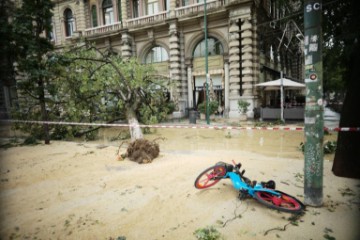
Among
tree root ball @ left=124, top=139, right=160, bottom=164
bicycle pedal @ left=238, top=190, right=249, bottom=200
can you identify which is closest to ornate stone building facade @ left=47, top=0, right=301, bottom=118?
tree root ball @ left=124, top=139, right=160, bottom=164

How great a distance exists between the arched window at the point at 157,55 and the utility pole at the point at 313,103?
63.7ft

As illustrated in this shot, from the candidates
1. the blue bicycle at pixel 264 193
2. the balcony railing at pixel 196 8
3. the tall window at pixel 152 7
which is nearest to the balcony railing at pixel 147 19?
the tall window at pixel 152 7

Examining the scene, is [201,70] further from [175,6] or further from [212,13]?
[175,6]

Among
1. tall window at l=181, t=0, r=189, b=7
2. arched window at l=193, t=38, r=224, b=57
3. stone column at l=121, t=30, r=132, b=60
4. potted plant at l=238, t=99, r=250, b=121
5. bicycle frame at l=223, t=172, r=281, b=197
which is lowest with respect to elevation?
bicycle frame at l=223, t=172, r=281, b=197

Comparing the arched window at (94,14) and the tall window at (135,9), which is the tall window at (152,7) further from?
the arched window at (94,14)

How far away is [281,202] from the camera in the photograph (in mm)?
3717

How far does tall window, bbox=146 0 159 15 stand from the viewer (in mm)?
22375

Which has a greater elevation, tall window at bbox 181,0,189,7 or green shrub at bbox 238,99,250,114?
tall window at bbox 181,0,189,7

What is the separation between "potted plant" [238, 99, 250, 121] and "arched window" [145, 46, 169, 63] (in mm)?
8894

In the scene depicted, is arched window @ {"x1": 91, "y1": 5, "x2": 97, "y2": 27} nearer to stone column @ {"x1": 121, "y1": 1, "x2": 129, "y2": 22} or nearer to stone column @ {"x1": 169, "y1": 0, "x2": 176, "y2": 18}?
stone column @ {"x1": 121, "y1": 1, "x2": 129, "y2": 22}

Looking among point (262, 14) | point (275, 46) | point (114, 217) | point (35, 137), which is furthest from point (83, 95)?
point (275, 46)

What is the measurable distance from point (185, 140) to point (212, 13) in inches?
500

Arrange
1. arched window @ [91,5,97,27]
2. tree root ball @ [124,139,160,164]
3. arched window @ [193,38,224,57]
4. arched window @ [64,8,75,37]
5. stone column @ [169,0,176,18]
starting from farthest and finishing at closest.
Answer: arched window @ [64,8,75,37], arched window @ [91,5,97,27], stone column @ [169,0,176,18], arched window @ [193,38,224,57], tree root ball @ [124,139,160,164]

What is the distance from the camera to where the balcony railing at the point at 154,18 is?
1902 cm
